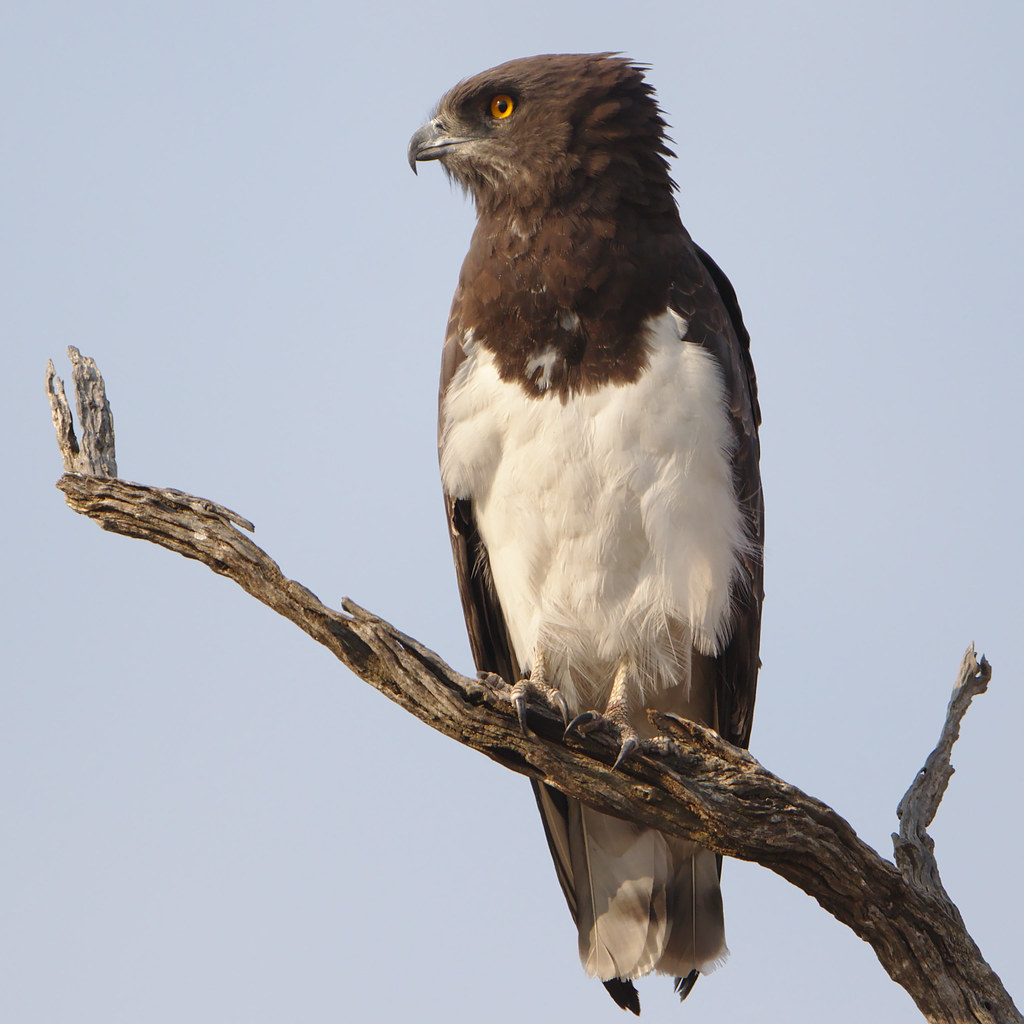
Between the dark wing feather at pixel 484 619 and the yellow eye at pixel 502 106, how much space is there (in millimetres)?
952

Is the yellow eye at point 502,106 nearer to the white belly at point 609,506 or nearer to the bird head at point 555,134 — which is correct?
→ the bird head at point 555,134

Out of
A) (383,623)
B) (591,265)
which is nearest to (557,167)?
(591,265)

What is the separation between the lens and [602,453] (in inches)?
207

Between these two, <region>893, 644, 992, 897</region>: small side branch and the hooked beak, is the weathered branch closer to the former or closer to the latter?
<region>893, 644, 992, 897</region>: small side branch

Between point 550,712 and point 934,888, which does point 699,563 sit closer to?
point 550,712

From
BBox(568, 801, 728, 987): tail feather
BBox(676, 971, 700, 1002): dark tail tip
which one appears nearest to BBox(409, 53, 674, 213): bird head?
BBox(568, 801, 728, 987): tail feather

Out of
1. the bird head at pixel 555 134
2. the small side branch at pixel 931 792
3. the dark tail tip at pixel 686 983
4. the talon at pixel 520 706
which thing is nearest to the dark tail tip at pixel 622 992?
the dark tail tip at pixel 686 983

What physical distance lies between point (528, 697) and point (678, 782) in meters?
0.65

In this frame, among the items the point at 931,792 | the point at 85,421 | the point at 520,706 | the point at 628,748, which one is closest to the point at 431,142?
the point at 85,421

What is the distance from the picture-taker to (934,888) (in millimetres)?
4625

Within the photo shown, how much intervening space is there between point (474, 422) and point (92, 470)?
1.66 meters

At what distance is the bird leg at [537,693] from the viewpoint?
4.43 metres

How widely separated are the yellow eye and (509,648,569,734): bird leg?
2.64 meters

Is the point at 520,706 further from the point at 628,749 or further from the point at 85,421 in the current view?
the point at 85,421
